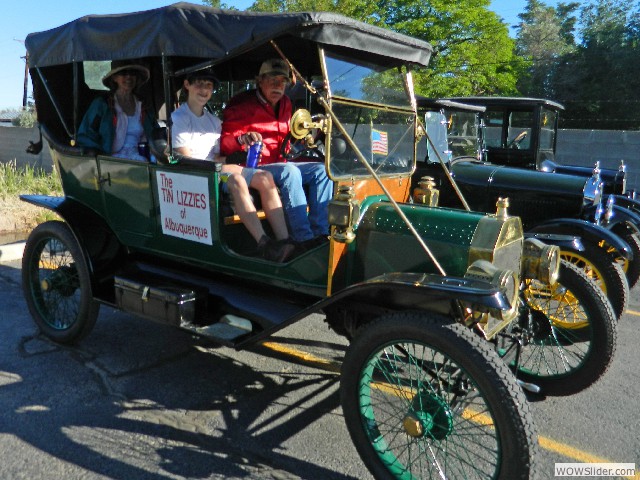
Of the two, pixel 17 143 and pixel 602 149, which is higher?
pixel 17 143

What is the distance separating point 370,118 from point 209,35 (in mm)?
1028

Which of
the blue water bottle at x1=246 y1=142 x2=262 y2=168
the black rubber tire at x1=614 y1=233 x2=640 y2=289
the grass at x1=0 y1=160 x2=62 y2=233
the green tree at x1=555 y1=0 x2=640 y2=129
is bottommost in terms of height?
the black rubber tire at x1=614 y1=233 x2=640 y2=289

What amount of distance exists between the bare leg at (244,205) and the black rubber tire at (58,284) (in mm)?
1170

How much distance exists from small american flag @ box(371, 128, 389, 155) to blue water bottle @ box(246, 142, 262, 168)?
75 centimetres

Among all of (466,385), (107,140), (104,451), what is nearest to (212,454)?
(104,451)

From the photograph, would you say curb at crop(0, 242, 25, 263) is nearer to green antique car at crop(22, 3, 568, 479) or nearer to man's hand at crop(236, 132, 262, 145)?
green antique car at crop(22, 3, 568, 479)

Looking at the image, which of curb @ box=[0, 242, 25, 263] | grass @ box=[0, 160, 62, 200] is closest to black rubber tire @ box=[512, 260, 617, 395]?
curb @ box=[0, 242, 25, 263]

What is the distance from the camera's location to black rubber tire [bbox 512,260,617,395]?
321 cm

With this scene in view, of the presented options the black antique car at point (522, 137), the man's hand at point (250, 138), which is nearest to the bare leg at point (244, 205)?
the man's hand at point (250, 138)

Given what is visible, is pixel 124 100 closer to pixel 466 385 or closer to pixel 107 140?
pixel 107 140

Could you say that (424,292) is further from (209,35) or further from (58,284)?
(58,284)

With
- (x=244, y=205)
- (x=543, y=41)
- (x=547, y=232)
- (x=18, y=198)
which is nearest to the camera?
(x=244, y=205)

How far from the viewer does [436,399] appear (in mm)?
2449

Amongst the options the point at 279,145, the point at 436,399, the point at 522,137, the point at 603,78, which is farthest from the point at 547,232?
the point at 603,78
